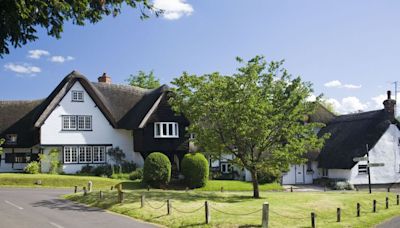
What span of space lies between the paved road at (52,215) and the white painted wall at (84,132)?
15231mm

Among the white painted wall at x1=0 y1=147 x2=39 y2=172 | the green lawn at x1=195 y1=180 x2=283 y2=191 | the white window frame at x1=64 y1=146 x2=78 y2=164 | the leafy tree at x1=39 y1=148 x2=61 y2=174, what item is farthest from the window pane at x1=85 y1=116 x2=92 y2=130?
the green lawn at x1=195 y1=180 x2=283 y2=191

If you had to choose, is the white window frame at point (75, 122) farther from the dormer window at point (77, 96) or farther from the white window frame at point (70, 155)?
the white window frame at point (70, 155)

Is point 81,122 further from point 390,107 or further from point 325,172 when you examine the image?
point 390,107

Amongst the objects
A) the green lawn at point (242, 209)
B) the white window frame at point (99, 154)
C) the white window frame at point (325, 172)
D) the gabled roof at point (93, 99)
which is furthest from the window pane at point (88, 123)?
the white window frame at point (325, 172)

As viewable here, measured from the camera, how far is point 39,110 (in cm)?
4219

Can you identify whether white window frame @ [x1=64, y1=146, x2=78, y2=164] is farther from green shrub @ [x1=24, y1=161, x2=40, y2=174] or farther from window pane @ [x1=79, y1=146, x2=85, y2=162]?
green shrub @ [x1=24, y1=161, x2=40, y2=174]

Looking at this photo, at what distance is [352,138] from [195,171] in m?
18.6

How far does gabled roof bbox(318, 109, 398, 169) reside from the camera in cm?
4278

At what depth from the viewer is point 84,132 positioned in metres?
41.9

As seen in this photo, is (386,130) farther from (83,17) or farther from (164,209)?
(83,17)

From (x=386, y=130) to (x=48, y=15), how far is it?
3857 centimetres

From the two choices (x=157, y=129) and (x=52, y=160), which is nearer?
(x=52, y=160)

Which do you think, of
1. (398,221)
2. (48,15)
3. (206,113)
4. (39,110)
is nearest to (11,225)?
(48,15)

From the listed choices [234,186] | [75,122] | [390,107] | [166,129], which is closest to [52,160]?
[75,122]
